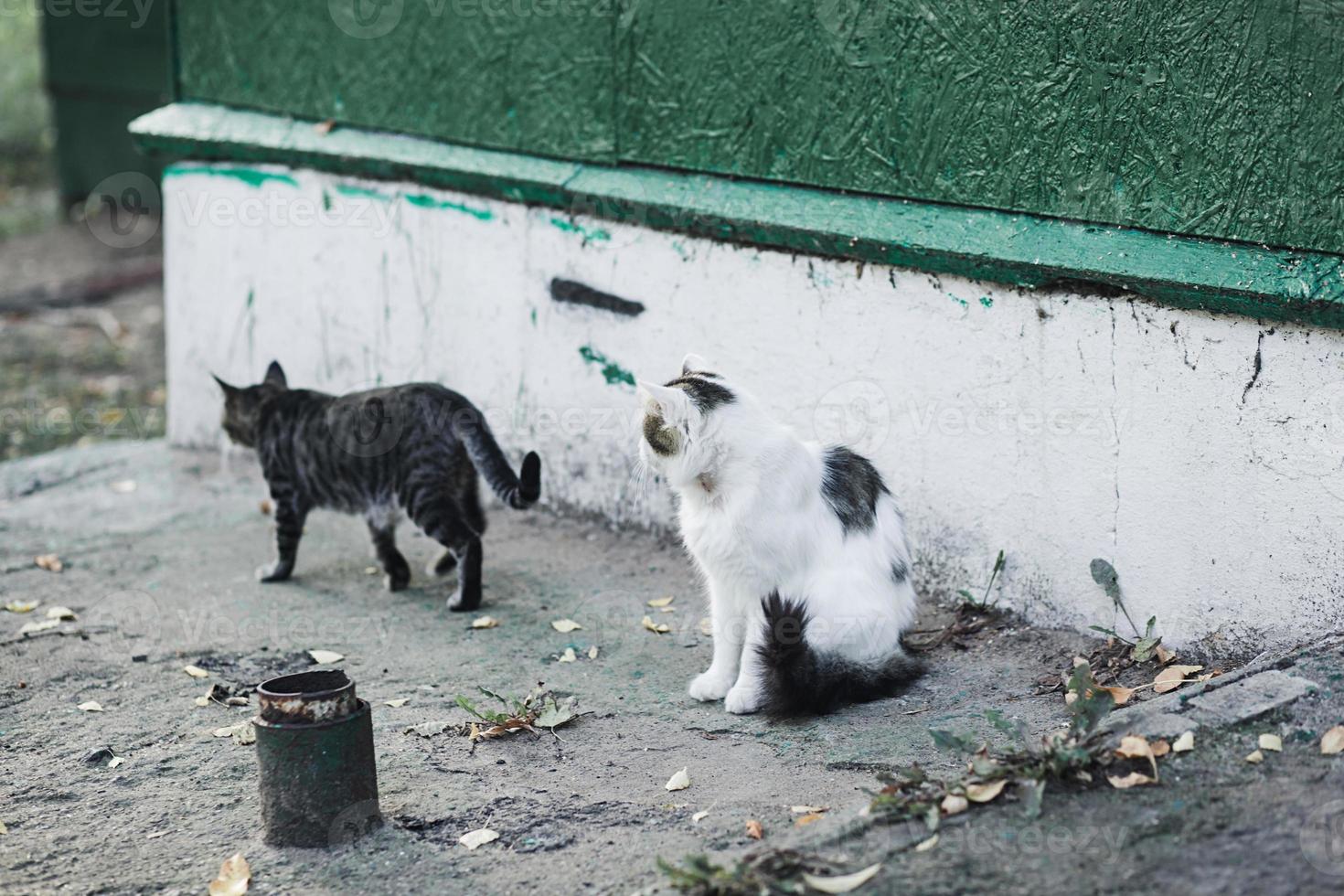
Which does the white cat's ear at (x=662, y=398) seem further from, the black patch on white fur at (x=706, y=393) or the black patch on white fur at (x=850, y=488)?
the black patch on white fur at (x=850, y=488)

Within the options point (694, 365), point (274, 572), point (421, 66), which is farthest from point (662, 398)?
point (421, 66)

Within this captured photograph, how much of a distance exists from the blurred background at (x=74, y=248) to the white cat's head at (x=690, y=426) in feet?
15.9

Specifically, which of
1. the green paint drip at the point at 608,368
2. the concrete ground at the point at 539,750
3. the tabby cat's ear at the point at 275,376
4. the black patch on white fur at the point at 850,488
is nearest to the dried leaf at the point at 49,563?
the concrete ground at the point at 539,750

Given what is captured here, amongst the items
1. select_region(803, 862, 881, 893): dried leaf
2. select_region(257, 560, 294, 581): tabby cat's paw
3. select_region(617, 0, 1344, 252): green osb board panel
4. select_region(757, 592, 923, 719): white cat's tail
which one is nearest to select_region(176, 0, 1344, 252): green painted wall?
select_region(617, 0, 1344, 252): green osb board panel

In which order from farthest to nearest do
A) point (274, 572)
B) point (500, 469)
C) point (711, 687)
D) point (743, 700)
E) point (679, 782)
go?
point (274, 572) < point (500, 469) < point (711, 687) < point (743, 700) < point (679, 782)

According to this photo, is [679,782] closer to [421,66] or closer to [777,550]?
[777,550]

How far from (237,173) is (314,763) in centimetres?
425

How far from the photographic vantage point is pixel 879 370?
4965 mm

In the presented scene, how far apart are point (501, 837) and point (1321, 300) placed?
8.55 feet

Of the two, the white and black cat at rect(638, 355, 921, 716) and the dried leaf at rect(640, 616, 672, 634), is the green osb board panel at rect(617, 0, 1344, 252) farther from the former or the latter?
the dried leaf at rect(640, 616, 672, 634)

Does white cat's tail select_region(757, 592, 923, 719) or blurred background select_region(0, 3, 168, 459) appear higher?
blurred background select_region(0, 3, 168, 459)

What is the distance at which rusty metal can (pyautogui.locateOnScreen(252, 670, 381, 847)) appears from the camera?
11.3 ft

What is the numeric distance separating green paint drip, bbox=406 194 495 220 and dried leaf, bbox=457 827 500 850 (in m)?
3.18

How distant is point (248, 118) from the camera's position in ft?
22.8
